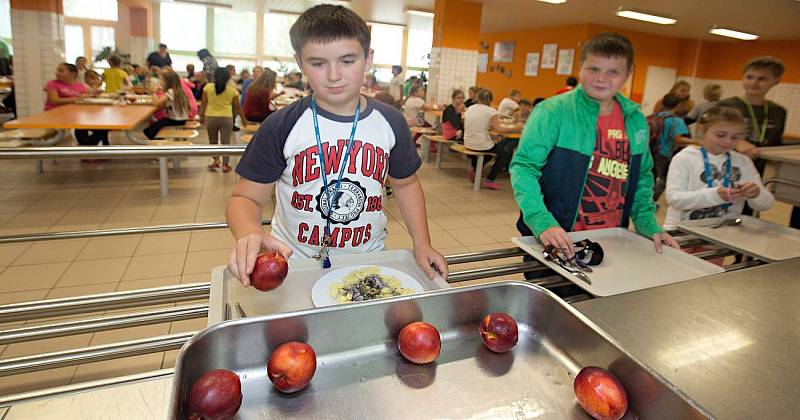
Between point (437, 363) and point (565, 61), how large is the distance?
12.8 m

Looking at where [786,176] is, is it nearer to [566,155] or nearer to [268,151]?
[566,155]

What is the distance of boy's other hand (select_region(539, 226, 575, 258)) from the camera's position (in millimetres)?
1394

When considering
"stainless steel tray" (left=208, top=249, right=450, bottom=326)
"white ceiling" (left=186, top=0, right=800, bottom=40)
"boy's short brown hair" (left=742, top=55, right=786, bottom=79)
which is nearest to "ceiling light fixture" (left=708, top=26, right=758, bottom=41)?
"white ceiling" (left=186, top=0, right=800, bottom=40)

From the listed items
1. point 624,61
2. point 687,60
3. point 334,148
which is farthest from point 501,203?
point 687,60

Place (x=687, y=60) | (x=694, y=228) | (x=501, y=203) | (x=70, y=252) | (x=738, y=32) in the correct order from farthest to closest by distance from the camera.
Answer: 1. (x=687, y=60)
2. (x=738, y=32)
3. (x=501, y=203)
4. (x=70, y=252)
5. (x=694, y=228)

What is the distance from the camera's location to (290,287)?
3.60 ft

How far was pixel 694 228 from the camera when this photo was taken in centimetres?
186

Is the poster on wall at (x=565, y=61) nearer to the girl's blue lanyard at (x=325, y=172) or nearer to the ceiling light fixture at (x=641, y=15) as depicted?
the ceiling light fixture at (x=641, y=15)

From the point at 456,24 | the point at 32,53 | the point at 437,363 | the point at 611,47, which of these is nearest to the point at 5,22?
the point at 32,53

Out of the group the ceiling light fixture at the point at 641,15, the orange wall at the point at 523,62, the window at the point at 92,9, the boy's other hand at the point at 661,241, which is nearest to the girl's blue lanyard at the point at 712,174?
the boy's other hand at the point at 661,241

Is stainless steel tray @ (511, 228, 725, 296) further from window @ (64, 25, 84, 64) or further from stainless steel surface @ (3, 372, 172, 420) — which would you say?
window @ (64, 25, 84, 64)

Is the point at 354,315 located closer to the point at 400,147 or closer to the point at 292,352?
the point at 292,352

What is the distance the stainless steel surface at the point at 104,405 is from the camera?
2.20 feet

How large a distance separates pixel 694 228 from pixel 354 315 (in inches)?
66.4
